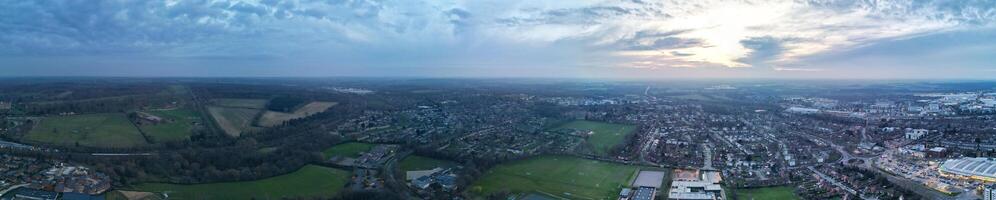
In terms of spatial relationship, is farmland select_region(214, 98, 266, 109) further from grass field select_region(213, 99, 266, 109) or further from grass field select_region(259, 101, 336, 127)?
grass field select_region(259, 101, 336, 127)

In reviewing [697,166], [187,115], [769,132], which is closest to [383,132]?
[187,115]

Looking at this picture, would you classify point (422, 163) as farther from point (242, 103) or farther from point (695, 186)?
point (242, 103)

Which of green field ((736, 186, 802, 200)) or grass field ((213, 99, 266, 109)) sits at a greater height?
grass field ((213, 99, 266, 109))

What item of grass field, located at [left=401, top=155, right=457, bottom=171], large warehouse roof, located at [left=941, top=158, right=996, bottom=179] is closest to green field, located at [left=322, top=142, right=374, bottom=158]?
grass field, located at [left=401, top=155, right=457, bottom=171]

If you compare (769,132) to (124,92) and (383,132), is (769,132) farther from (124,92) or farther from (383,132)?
(124,92)

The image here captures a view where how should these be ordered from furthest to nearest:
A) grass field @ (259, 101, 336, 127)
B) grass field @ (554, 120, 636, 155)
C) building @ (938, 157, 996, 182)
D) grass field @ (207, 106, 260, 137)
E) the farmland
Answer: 1. the farmland
2. grass field @ (259, 101, 336, 127)
3. grass field @ (207, 106, 260, 137)
4. grass field @ (554, 120, 636, 155)
5. building @ (938, 157, 996, 182)

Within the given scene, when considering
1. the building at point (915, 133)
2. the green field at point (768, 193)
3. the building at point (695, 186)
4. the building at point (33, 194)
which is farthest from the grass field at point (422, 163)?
the building at point (915, 133)

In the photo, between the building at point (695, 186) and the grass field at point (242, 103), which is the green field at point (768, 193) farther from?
the grass field at point (242, 103)
